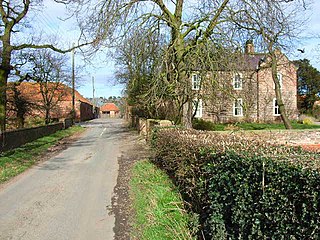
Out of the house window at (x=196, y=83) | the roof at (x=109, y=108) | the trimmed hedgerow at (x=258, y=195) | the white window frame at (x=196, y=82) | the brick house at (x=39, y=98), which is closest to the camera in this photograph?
the trimmed hedgerow at (x=258, y=195)

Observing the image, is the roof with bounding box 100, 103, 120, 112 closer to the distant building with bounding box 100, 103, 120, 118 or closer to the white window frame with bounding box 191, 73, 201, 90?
the distant building with bounding box 100, 103, 120, 118

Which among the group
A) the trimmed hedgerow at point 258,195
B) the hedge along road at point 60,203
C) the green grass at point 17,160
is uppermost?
the trimmed hedgerow at point 258,195

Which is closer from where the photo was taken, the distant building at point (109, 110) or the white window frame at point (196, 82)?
the white window frame at point (196, 82)

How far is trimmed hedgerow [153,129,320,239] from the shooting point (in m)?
2.98

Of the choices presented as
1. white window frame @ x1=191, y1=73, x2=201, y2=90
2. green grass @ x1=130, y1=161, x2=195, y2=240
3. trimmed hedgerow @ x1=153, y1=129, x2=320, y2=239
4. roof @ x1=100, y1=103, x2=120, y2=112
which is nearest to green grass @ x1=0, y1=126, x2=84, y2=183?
green grass @ x1=130, y1=161, x2=195, y2=240

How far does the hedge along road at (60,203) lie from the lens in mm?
5762

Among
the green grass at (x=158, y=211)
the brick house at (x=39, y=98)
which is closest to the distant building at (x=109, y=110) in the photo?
the brick house at (x=39, y=98)

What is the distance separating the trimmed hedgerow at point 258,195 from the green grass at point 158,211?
51cm

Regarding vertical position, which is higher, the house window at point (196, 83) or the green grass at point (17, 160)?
the house window at point (196, 83)

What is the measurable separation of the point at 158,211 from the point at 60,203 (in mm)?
2483

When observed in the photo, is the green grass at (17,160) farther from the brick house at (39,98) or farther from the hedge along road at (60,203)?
the brick house at (39,98)

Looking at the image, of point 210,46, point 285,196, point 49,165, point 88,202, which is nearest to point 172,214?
point 88,202

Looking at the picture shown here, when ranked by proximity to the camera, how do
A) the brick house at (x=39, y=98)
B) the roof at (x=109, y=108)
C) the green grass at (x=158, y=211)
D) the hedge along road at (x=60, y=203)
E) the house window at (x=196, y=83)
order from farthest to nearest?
the roof at (x=109, y=108), the brick house at (x=39, y=98), the house window at (x=196, y=83), the hedge along road at (x=60, y=203), the green grass at (x=158, y=211)

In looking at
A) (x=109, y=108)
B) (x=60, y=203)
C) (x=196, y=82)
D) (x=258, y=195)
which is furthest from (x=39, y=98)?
(x=109, y=108)
